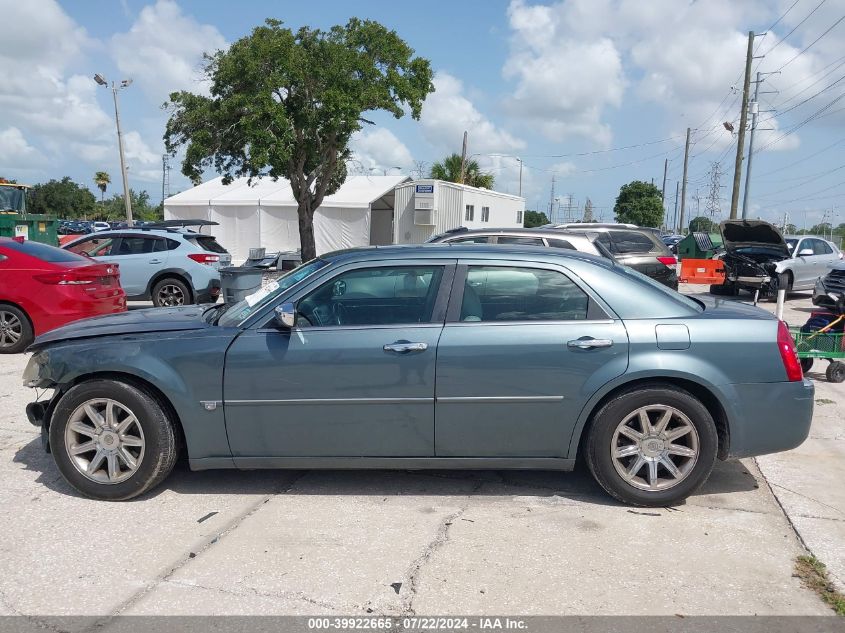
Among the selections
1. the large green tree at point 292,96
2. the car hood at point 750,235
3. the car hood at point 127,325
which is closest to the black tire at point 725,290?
the car hood at point 750,235

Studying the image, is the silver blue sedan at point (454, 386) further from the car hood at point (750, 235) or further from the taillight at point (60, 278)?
the car hood at point (750, 235)

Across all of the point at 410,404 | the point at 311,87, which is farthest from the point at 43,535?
the point at 311,87

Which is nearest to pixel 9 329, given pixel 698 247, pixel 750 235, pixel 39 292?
pixel 39 292

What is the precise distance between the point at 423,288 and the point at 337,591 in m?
1.91

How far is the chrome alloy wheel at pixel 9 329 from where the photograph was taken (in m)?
8.76

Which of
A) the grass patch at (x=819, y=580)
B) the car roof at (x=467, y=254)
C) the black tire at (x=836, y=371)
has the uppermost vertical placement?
the car roof at (x=467, y=254)

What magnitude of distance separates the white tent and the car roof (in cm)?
2613

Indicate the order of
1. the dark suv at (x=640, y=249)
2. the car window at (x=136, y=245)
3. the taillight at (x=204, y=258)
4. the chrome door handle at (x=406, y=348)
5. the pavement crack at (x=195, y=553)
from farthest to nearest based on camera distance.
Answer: the taillight at (x=204, y=258) → the car window at (x=136, y=245) → the dark suv at (x=640, y=249) → the chrome door handle at (x=406, y=348) → the pavement crack at (x=195, y=553)

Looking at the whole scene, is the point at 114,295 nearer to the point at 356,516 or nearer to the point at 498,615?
the point at 356,516

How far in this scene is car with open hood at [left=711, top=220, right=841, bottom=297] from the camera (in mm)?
16969

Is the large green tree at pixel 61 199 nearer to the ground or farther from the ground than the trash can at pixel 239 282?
farther from the ground

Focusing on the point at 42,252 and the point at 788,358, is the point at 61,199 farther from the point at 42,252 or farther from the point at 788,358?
the point at 788,358

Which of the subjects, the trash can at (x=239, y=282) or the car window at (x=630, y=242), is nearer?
the trash can at (x=239, y=282)

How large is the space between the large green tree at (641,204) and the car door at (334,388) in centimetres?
7183
